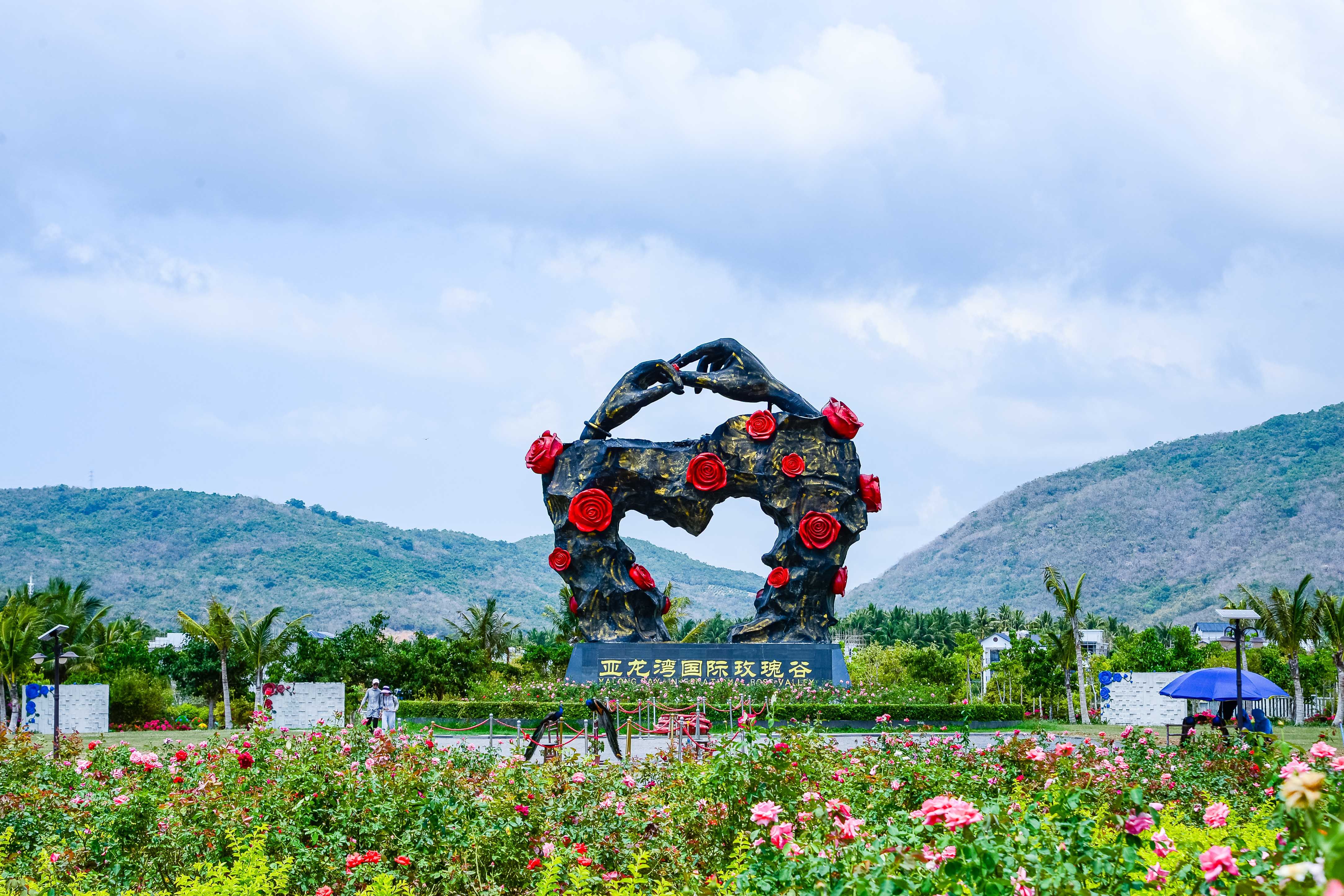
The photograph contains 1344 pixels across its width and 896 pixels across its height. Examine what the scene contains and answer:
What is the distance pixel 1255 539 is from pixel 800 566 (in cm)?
10023

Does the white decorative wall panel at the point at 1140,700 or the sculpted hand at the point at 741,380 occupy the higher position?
the sculpted hand at the point at 741,380

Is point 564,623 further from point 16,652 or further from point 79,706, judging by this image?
point 79,706

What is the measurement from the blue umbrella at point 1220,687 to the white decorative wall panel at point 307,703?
52.6 feet

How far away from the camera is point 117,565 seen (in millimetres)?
103062

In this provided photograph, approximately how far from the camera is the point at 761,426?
24.4 meters

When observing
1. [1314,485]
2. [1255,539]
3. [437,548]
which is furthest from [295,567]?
[1314,485]

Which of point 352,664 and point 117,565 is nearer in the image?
point 352,664

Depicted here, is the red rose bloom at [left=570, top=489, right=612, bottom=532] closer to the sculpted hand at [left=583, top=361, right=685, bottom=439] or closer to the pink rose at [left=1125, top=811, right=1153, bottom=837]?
the sculpted hand at [left=583, top=361, right=685, bottom=439]

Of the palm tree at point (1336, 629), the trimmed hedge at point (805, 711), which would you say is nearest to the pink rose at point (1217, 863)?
the trimmed hedge at point (805, 711)

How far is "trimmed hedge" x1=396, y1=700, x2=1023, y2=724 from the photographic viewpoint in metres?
19.8

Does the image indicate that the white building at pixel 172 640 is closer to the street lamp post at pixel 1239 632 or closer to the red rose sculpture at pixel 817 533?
the red rose sculpture at pixel 817 533

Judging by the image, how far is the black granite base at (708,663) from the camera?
2320cm

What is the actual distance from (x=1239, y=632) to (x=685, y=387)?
42.9 ft

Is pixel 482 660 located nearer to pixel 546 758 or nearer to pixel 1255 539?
pixel 546 758
